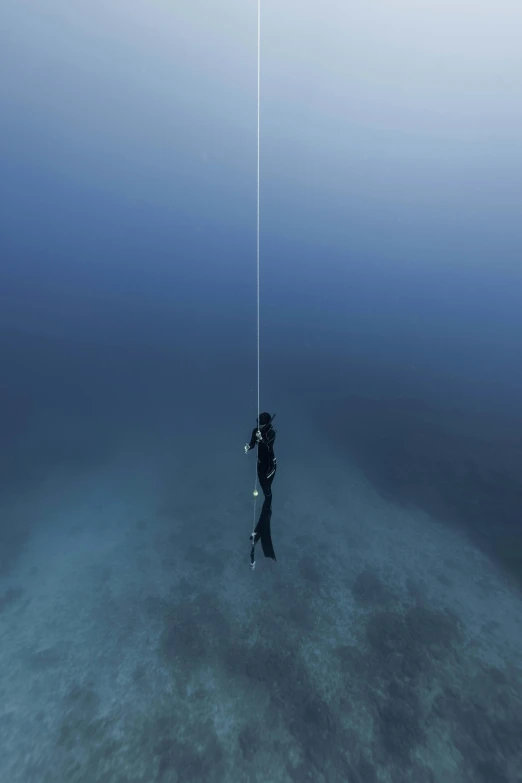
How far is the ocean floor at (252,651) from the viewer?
8211 millimetres

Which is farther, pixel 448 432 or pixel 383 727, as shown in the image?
pixel 448 432

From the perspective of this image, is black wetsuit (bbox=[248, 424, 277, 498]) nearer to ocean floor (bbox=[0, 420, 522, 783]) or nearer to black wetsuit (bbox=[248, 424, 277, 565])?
black wetsuit (bbox=[248, 424, 277, 565])

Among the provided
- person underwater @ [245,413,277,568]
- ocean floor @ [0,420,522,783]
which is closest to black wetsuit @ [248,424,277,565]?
person underwater @ [245,413,277,568]

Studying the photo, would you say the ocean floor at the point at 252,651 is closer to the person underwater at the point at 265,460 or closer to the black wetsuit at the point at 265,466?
the person underwater at the point at 265,460

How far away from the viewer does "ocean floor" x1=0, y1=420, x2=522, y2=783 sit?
8211 mm

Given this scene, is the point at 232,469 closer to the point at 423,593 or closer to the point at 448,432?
the point at 423,593

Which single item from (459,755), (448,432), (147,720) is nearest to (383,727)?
(459,755)

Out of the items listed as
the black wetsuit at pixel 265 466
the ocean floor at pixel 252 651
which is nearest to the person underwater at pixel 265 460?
the black wetsuit at pixel 265 466

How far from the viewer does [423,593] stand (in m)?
13.5

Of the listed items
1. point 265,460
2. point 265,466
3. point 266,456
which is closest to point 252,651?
point 265,466

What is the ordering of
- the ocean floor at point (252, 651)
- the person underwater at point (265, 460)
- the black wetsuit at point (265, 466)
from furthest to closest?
the ocean floor at point (252, 651)
the black wetsuit at point (265, 466)
the person underwater at point (265, 460)

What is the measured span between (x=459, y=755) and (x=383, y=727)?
2044 mm

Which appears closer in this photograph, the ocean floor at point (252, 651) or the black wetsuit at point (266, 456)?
the black wetsuit at point (266, 456)

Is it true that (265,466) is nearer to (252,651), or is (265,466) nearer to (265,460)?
(265,460)
